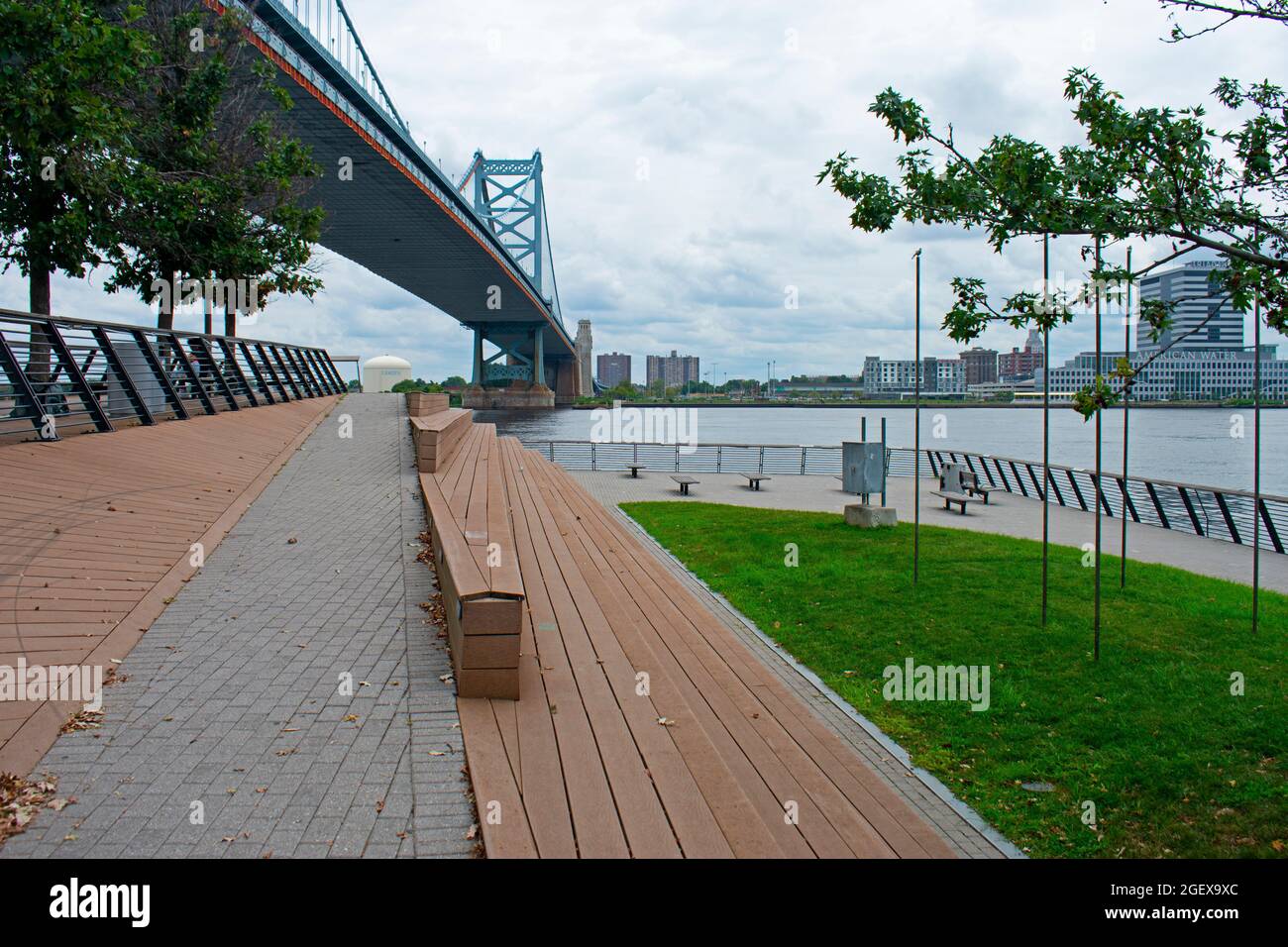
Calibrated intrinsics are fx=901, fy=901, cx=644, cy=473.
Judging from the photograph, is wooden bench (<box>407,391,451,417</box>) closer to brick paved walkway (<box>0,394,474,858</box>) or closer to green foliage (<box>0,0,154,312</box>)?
green foliage (<box>0,0,154,312</box>)

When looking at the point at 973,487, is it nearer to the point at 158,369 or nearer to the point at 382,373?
the point at 158,369

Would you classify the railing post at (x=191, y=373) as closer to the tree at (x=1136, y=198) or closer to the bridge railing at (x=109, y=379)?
the bridge railing at (x=109, y=379)

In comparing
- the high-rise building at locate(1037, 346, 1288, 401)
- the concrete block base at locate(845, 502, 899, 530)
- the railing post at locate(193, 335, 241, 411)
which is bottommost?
the concrete block base at locate(845, 502, 899, 530)

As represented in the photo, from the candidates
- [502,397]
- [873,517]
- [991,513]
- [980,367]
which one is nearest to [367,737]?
[873,517]

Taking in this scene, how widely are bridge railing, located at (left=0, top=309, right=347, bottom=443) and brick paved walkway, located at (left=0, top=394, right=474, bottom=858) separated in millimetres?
4085

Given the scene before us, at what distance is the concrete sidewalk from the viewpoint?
452 inches

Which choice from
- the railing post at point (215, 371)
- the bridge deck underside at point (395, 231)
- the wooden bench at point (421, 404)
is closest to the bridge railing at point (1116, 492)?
the wooden bench at point (421, 404)

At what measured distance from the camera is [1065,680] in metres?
5.73

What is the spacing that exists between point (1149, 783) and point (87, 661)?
5262 millimetres

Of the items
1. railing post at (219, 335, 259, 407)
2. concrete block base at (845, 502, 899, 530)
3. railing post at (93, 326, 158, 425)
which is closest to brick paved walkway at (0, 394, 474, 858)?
railing post at (93, 326, 158, 425)

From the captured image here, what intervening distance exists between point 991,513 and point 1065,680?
10757 millimetres

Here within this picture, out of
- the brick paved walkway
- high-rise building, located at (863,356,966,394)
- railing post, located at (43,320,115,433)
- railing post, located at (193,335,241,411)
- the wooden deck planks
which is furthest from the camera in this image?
high-rise building, located at (863,356,966,394)
